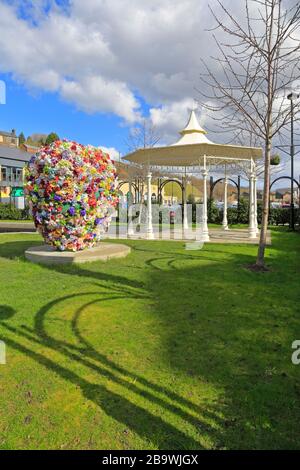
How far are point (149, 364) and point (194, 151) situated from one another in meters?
11.5

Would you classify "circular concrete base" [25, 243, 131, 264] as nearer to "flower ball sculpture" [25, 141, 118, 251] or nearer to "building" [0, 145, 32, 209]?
"flower ball sculpture" [25, 141, 118, 251]

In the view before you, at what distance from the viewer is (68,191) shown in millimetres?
8906

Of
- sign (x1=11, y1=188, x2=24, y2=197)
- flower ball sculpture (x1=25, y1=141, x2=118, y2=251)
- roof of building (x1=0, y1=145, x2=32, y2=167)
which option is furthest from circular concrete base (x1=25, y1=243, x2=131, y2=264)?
roof of building (x1=0, y1=145, x2=32, y2=167)

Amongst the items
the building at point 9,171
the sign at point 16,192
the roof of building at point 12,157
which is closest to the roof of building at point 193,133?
the sign at point 16,192

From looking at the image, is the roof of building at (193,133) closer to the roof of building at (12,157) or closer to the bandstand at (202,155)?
the bandstand at (202,155)

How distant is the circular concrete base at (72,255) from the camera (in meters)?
9.04

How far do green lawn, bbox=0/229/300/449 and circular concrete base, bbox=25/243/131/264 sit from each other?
1.75 m

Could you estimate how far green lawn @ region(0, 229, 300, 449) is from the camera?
269 centimetres

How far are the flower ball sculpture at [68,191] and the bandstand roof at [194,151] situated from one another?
4914 millimetres

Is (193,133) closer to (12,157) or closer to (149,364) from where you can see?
(149,364)

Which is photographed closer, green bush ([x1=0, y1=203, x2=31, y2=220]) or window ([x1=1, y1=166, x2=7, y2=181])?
green bush ([x1=0, y1=203, x2=31, y2=220])

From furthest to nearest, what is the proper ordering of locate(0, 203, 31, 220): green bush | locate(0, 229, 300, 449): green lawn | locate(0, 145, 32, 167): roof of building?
locate(0, 145, 32, 167): roof of building, locate(0, 203, 31, 220): green bush, locate(0, 229, 300, 449): green lawn
